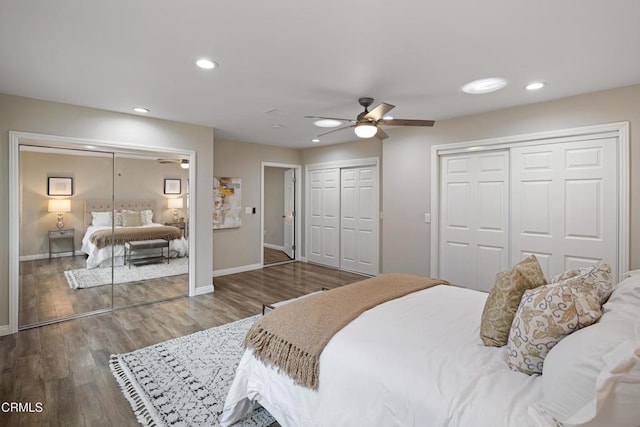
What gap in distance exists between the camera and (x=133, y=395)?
223 cm

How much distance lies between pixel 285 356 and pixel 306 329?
0.18 meters

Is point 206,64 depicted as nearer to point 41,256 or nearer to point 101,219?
point 101,219

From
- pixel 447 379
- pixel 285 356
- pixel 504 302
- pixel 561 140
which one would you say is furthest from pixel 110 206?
pixel 561 140

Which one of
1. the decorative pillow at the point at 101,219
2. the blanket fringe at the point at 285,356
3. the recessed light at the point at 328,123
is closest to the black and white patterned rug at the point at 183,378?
the blanket fringe at the point at 285,356

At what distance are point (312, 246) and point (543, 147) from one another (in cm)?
447

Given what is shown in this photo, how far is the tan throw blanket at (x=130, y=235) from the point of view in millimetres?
3885

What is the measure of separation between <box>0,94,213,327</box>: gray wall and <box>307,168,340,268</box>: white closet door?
2.52 m

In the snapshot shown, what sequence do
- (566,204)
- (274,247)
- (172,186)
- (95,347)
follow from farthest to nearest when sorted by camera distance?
(274,247)
(172,186)
(566,204)
(95,347)

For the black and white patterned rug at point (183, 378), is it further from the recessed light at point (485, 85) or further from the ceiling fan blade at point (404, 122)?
the recessed light at point (485, 85)

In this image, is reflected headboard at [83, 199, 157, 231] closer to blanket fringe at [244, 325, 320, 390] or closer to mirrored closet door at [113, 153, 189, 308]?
mirrored closet door at [113, 153, 189, 308]

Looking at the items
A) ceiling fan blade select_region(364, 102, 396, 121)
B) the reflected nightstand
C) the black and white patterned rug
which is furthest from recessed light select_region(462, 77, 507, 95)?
the reflected nightstand

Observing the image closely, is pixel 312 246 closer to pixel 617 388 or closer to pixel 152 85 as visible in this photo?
pixel 152 85

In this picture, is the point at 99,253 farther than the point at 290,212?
No

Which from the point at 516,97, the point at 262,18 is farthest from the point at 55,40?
the point at 516,97
